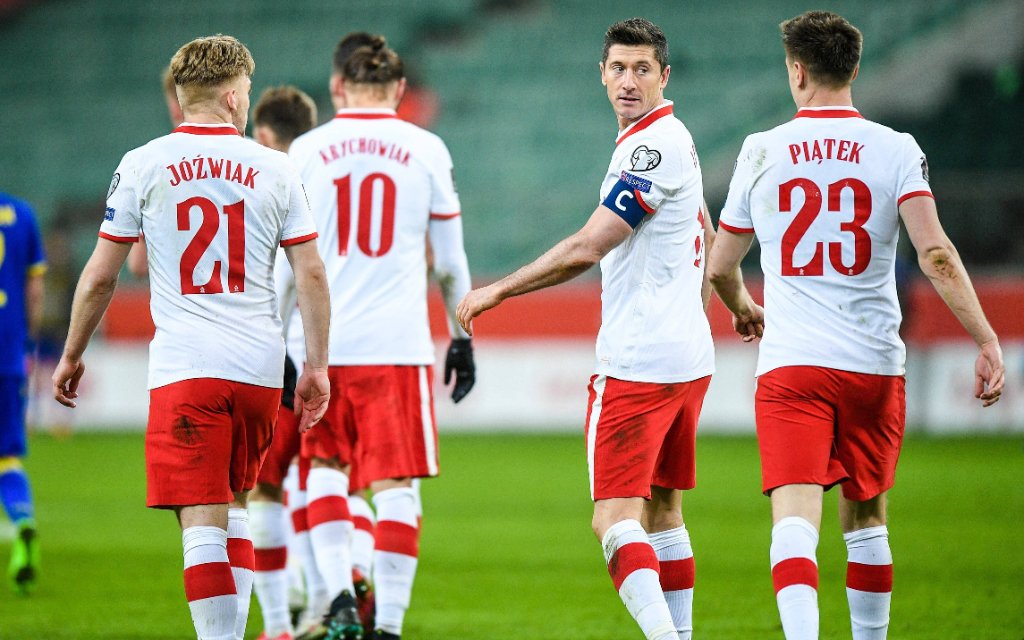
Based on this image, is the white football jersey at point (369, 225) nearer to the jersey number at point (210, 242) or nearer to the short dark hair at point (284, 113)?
the short dark hair at point (284, 113)

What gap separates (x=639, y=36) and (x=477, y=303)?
114cm

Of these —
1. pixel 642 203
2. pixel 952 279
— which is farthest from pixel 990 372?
pixel 642 203

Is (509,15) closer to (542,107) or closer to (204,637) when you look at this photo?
(542,107)

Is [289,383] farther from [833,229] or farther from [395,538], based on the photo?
[833,229]

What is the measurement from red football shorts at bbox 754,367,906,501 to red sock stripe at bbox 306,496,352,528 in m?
2.06

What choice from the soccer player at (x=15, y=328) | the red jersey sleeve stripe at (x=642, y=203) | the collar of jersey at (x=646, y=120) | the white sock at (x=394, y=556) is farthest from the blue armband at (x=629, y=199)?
the soccer player at (x=15, y=328)

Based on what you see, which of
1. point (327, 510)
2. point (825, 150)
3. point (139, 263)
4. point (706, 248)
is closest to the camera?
point (825, 150)

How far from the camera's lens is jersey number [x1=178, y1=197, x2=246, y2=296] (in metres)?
4.81

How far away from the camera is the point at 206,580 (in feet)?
15.8

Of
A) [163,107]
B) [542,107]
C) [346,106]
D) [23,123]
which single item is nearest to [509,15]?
[542,107]

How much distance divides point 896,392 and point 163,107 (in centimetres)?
2149

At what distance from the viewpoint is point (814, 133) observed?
4.97m

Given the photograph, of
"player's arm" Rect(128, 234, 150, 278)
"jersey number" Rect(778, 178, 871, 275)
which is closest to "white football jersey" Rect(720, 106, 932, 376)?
"jersey number" Rect(778, 178, 871, 275)

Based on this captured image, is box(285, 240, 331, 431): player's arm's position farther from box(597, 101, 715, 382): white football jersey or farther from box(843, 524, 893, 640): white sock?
box(843, 524, 893, 640): white sock
